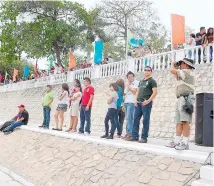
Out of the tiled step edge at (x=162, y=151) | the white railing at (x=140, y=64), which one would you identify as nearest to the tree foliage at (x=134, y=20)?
the white railing at (x=140, y=64)

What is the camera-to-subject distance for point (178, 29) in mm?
9211

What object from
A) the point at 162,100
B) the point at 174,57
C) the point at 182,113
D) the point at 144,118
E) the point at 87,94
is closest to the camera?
the point at 182,113

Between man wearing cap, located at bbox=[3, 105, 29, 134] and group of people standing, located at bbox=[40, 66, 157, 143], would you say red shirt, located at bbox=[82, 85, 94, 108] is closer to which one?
group of people standing, located at bbox=[40, 66, 157, 143]

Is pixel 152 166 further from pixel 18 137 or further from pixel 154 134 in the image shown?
pixel 18 137

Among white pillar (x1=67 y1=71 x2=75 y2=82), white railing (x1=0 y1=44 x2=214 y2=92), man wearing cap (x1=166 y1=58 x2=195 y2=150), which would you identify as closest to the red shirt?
white railing (x1=0 y1=44 x2=214 y2=92)

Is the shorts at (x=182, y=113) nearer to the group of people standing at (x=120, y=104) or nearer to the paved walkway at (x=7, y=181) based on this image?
the group of people standing at (x=120, y=104)

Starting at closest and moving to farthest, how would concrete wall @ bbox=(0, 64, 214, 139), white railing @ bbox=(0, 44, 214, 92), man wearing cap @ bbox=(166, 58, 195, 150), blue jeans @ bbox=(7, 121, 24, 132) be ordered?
man wearing cap @ bbox=(166, 58, 195, 150) < concrete wall @ bbox=(0, 64, 214, 139) < white railing @ bbox=(0, 44, 214, 92) < blue jeans @ bbox=(7, 121, 24, 132)

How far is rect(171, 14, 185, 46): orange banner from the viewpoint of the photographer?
8988mm

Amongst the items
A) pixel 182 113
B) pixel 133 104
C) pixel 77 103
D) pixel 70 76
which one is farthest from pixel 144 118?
pixel 70 76

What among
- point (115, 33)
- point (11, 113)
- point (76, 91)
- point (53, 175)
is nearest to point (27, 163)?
point (53, 175)

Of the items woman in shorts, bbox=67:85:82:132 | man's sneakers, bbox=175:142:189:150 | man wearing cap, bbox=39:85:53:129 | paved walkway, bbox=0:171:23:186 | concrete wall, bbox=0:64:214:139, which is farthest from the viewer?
man wearing cap, bbox=39:85:53:129

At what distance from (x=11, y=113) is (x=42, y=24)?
744 centimetres

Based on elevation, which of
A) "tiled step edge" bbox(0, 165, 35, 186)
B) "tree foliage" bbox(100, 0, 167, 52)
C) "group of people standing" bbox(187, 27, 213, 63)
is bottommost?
"tiled step edge" bbox(0, 165, 35, 186)

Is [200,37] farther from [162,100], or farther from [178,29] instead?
[162,100]
